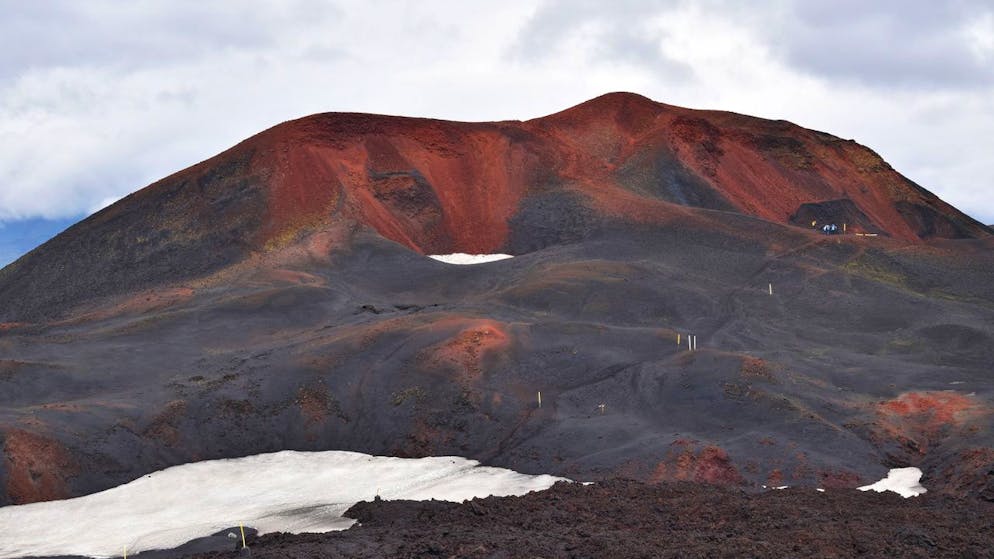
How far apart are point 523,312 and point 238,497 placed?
56.7 feet

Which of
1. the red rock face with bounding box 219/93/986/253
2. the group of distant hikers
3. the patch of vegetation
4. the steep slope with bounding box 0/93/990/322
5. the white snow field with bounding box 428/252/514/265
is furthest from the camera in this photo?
the group of distant hikers

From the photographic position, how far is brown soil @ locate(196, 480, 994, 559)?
2164 cm

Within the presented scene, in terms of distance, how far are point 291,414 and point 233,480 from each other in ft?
15.2

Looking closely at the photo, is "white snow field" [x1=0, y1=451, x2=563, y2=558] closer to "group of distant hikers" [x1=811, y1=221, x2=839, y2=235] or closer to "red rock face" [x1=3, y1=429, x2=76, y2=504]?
"red rock face" [x1=3, y1=429, x2=76, y2=504]

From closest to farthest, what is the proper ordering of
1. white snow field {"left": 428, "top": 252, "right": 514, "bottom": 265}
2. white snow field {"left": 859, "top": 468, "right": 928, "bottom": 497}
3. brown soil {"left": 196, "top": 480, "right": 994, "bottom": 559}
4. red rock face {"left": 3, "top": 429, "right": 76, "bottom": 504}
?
brown soil {"left": 196, "top": 480, "right": 994, "bottom": 559} < white snow field {"left": 859, "top": 468, "right": 928, "bottom": 497} < red rock face {"left": 3, "top": 429, "right": 76, "bottom": 504} < white snow field {"left": 428, "top": 252, "right": 514, "bottom": 265}

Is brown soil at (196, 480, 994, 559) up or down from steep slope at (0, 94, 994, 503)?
down

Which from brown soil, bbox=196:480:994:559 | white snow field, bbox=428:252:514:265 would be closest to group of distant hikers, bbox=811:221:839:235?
white snow field, bbox=428:252:514:265

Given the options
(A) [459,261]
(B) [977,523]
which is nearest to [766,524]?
(B) [977,523]

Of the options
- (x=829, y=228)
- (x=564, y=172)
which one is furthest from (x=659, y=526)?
(x=564, y=172)

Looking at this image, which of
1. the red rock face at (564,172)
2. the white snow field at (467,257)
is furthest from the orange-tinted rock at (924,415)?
the white snow field at (467,257)

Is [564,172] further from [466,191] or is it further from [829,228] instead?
[829,228]

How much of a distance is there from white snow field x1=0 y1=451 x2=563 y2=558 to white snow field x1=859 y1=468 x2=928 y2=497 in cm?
909

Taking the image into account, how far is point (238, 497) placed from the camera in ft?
111

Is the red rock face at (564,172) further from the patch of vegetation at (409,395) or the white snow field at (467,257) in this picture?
the patch of vegetation at (409,395)
